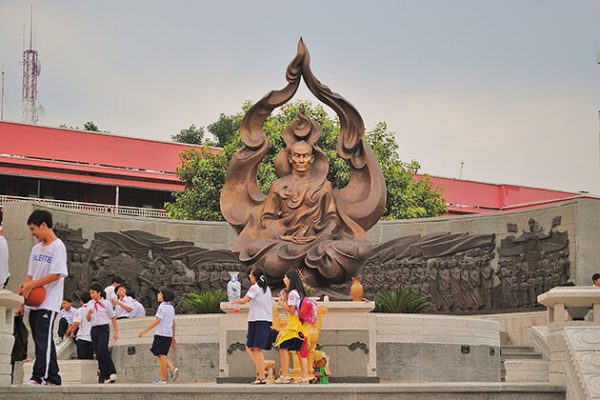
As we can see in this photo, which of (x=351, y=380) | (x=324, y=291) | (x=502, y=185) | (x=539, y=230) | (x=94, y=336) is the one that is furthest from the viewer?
(x=502, y=185)

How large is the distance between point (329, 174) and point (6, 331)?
2687cm

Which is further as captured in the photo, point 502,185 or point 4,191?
point 502,185

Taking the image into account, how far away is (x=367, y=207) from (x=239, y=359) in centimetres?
446

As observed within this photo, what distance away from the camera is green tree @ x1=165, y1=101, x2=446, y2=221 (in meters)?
37.9

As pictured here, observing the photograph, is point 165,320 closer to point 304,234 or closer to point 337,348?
point 337,348

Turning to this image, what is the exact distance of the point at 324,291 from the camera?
741 inches

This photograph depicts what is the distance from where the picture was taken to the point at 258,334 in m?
13.6

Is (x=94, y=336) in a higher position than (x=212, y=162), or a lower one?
lower

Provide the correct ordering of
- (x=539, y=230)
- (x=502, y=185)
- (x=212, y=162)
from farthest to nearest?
(x=502, y=185)
(x=212, y=162)
(x=539, y=230)

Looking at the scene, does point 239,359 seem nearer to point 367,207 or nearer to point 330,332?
point 330,332

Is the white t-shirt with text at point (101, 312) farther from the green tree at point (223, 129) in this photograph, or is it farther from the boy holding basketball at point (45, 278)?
the green tree at point (223, 129)

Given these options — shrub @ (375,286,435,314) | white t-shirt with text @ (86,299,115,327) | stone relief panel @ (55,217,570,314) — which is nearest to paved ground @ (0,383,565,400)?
white t-shirt with text @ (86,299,115,327)

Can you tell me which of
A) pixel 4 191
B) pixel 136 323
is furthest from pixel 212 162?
pixel 136 323

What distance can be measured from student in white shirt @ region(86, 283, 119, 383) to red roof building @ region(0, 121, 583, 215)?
2505 cm
